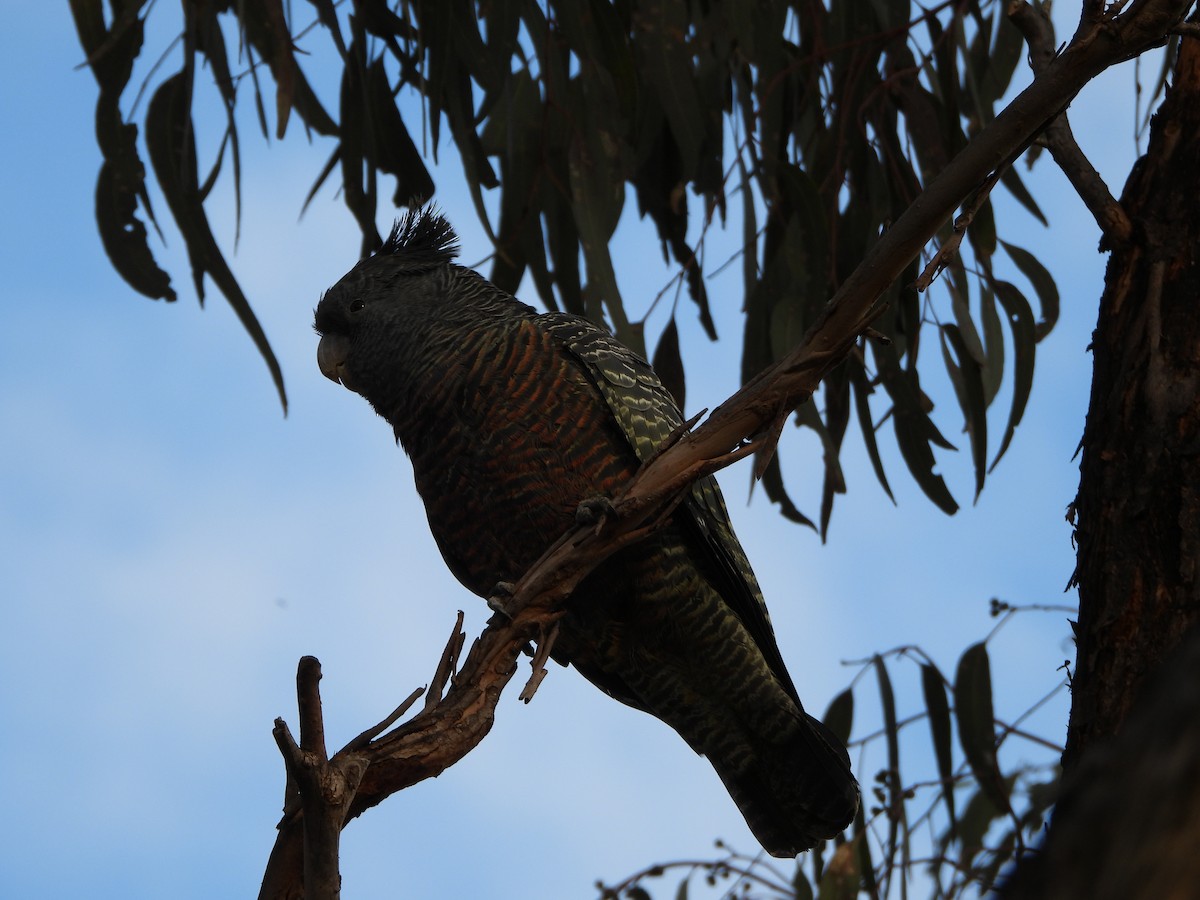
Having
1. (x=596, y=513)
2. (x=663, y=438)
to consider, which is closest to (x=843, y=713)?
(x=663, y=438)

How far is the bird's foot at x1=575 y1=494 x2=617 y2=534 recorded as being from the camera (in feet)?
7.66

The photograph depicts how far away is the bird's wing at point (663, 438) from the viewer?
9.64 feet

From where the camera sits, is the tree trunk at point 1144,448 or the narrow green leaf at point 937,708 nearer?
the tree trunk at point 1144,448

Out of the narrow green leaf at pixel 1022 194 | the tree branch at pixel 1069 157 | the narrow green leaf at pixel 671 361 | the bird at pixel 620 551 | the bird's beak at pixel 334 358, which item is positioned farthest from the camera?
the narrow green leaf at pixel 1022 194

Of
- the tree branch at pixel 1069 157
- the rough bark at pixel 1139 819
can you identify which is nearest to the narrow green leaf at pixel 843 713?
the tree branch at pixel 1069 157

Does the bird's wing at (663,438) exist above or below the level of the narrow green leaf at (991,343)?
below

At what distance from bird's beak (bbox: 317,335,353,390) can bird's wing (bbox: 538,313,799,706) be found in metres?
0.67

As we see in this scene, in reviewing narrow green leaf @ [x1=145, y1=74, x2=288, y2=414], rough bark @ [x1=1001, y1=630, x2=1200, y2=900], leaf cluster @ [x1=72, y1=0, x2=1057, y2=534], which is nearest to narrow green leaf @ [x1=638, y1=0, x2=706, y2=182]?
leaf cluster @ [x1=72, y1=0, x2=1057, y2=534]

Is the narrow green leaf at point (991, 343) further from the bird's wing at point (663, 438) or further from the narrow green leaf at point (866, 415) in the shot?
the bird's wing at point (663, 438)

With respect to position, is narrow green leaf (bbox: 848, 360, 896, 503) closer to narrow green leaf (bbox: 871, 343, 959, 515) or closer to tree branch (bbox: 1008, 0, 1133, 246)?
narrow green leaf (bbox: 871, 343, 959, 515)

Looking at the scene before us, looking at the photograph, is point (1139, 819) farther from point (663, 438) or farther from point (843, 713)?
point (843, 713)

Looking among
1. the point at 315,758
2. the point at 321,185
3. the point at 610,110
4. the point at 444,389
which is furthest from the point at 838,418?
the point at 315,758

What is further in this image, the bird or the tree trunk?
the bird

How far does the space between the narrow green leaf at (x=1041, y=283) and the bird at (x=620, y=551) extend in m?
1.30
